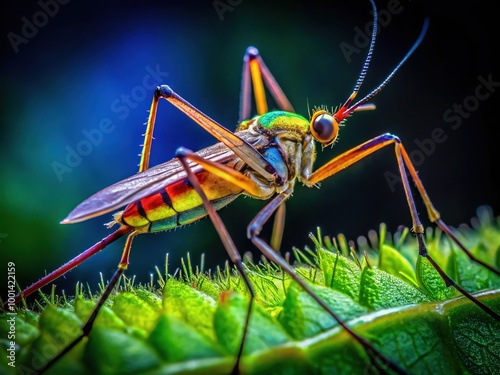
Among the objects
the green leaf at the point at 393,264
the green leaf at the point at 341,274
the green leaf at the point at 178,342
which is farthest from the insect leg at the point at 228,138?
the green leaf at the point at 178,342

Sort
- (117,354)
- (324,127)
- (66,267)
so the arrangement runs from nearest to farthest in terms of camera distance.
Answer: (117,354)
(66,267)
(324,127)

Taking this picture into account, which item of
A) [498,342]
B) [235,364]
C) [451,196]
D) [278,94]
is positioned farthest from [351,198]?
[235,364]

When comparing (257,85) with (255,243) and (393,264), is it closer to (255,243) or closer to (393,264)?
(255,243)

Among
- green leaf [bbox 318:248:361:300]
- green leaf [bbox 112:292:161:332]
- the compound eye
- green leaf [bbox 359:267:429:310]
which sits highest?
the compound eye

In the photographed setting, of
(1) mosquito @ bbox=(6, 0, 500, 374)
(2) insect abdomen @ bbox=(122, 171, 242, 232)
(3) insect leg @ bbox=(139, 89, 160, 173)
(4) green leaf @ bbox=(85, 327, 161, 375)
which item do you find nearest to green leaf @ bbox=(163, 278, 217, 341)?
(4) green leaf @ bbox=(85, 327, 161, 375)

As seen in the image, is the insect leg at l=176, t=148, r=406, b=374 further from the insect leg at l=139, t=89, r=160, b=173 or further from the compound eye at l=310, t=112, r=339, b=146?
the insect leg at l=139, t=89, r=160, b=173

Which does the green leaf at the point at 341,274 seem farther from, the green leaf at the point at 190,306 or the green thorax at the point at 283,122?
the green thorax at the point at 283,122

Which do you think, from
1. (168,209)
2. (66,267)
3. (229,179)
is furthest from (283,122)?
(66,267)

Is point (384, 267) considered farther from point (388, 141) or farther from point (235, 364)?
point (235, 364)
